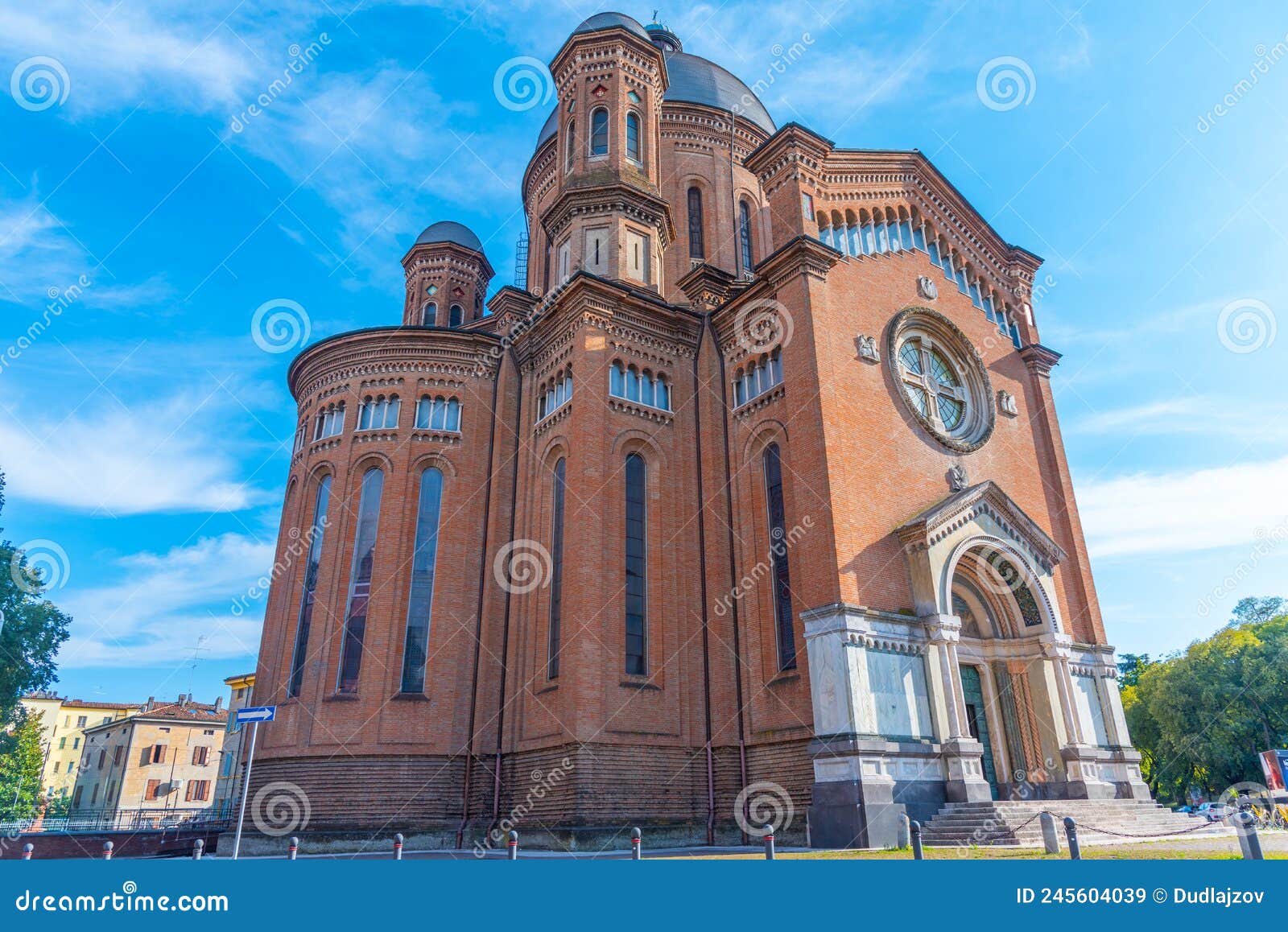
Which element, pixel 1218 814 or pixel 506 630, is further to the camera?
pixel 1218 814

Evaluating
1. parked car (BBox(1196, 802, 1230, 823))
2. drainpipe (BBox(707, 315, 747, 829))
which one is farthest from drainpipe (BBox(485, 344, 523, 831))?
parked car (BBox(1196, 802, 1230, 823))

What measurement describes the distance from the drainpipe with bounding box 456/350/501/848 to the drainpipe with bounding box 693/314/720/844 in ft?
19.0

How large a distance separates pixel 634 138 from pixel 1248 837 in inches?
874

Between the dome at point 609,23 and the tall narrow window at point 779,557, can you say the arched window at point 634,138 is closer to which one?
the dome at point 609,23

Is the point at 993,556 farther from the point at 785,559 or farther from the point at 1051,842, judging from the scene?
the point at 1051,842

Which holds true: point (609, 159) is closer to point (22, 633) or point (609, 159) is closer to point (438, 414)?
point (438, 414)

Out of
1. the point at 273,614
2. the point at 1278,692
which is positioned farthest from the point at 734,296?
the point at 1278,692

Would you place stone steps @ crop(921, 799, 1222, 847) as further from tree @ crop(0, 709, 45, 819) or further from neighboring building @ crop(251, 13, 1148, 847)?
tree @ crop(0, 709, 45, 819)

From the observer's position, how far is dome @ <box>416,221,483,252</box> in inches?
1254

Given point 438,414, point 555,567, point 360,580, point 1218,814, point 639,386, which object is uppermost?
point 438,414

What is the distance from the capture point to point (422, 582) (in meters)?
21.3

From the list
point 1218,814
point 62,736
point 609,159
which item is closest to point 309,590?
point 609,159

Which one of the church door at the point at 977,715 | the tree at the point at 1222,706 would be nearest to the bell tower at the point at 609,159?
the church door at the point at 977,715

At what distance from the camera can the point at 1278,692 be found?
36312mm
